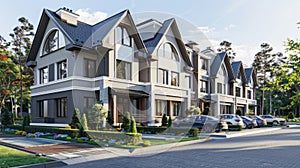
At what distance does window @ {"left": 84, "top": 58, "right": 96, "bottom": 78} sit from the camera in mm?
19906

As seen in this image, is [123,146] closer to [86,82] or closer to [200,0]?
[200,0]

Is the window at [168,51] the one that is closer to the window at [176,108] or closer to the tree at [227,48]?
the window at [176,108]

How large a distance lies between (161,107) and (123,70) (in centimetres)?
528

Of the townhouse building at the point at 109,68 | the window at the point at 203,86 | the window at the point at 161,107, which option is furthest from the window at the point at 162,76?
the window at the point at 203,86

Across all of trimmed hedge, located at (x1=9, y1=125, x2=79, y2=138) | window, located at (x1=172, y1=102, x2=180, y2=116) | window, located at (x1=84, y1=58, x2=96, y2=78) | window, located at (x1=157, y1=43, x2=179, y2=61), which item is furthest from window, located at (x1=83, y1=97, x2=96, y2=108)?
window, located at (x1=172, y1=102, x2=180, y2=116)

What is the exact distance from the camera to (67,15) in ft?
70.5

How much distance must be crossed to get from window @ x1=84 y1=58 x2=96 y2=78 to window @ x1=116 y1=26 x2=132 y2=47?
259 cm

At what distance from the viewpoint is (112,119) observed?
62.2ft

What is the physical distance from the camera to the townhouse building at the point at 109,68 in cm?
1927

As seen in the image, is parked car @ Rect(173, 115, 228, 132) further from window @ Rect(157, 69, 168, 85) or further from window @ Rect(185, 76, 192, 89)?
window @ Rect(185, 76, 192, 89)

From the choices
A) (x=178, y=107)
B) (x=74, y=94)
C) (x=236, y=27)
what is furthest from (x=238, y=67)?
(x=236, y=27)

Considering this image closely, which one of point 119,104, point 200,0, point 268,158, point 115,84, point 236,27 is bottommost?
point 268,158

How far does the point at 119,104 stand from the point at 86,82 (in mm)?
2956

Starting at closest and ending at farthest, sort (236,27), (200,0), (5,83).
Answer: (200,0) < (236,27) < (5,83)
